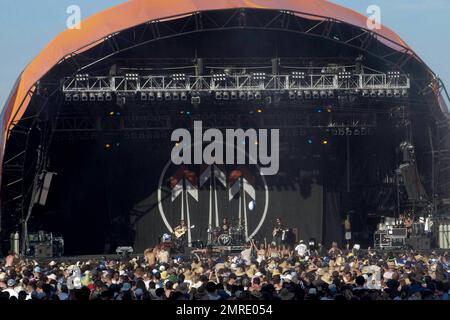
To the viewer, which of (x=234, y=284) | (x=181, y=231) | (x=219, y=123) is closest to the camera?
(x=234, y=284)

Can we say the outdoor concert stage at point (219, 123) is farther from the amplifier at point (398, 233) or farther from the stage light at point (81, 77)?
the amplifier at point (398, 233)

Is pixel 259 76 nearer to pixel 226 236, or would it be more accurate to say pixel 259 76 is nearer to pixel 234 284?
pixel 226 236

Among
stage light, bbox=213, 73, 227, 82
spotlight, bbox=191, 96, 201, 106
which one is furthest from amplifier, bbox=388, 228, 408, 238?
spotlight, bbox=191, 96, 201, 106

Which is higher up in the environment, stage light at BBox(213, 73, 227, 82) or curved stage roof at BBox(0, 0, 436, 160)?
curved stage roof at BBox(0, 0, 436, 160)

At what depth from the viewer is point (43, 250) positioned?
105 ft

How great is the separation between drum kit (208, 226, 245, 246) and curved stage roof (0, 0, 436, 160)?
7.06 metres

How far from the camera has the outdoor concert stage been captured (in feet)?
101

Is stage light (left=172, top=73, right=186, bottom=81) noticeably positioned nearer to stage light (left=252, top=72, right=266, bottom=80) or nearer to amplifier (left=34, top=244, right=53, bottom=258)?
stage light (left=252, top=72, right=266, bottom=80)

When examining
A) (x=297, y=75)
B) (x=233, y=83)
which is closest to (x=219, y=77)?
(x=233, y=83)

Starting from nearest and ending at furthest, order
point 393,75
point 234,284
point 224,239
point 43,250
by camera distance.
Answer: point 234,284 < point 393,75 < point 43,250 < point 224,239

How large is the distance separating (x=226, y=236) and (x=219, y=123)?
11.5 feet

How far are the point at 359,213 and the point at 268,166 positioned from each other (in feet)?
11.4

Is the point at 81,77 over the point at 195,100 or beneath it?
over

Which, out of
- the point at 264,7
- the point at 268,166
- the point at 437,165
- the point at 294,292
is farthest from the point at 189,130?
the point at 294,292
